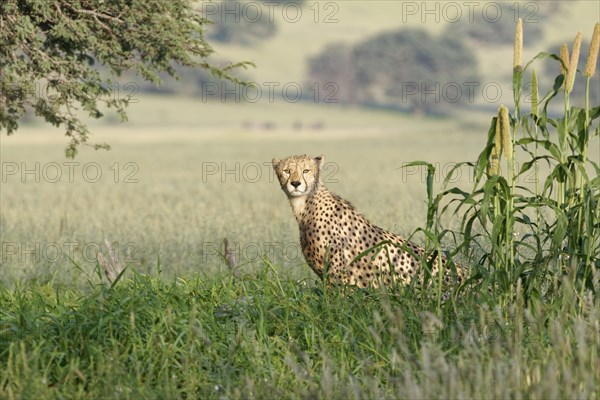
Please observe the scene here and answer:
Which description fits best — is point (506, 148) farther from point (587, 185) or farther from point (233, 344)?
point (233, 344)

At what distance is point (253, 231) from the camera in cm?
1367

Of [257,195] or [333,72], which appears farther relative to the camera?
[333,72]

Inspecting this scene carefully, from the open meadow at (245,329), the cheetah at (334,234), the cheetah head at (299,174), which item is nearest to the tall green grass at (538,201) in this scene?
the open meadow at (245,329)

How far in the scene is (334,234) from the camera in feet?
27.5

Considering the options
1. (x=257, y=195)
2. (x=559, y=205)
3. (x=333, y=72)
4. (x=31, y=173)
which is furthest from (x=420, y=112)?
(x=559, y=205)

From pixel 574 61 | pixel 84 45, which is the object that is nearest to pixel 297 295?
Answer: pixel 574 61

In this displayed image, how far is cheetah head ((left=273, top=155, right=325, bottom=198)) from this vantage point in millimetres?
8562

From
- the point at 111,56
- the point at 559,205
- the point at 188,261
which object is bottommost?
the point at 188,261

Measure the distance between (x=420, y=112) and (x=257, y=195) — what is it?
Result: 75.4 m

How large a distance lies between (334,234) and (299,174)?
2.03 feet

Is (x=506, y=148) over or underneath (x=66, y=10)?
underneath

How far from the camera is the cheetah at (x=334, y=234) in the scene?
8242mm

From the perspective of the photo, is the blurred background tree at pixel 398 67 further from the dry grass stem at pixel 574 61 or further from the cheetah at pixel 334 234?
the dry grass stem at pixel 574 61

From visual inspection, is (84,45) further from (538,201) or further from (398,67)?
(398,67)
